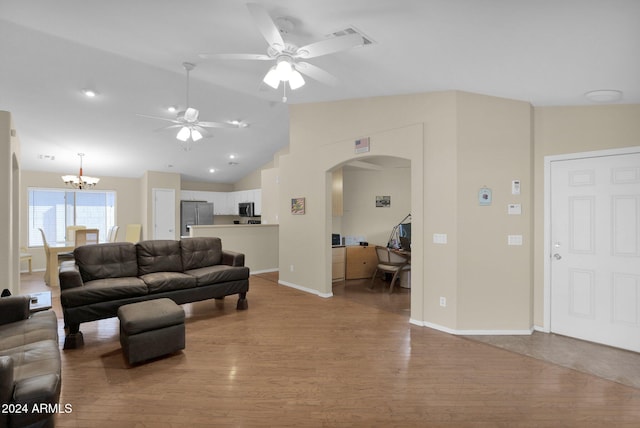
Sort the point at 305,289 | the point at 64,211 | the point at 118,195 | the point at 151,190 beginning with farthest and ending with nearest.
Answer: the point at 118,195 < the point at 151,190 < the point at 64,211 < the point at 305,289

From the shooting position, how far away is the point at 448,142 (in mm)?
3510

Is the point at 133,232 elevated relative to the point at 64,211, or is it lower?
lower

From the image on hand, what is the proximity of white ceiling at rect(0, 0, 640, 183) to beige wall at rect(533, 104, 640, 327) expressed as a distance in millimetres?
151

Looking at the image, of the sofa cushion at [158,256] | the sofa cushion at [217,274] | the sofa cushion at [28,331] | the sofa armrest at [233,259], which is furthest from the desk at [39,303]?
the sofa armrest at [233,259]

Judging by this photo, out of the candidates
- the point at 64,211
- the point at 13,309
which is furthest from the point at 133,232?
the point at 13,309

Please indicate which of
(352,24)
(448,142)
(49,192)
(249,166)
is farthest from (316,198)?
(49,192)

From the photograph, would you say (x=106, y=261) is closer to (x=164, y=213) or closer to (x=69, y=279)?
(x=69, y=279)

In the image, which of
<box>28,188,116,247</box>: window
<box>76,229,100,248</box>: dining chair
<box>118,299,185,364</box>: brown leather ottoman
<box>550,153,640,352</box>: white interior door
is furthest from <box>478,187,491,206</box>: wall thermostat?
<box>28,188,116,247</box>: window

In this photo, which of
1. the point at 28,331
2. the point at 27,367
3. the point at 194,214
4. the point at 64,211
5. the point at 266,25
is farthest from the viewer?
the point at 194,214

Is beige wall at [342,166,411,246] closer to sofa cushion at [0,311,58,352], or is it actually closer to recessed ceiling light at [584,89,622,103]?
recessed ceiling light at [584,89,622,103]

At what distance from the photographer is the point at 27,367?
5.82 feet

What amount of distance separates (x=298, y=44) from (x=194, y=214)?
7.23m

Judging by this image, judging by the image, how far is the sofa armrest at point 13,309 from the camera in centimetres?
242

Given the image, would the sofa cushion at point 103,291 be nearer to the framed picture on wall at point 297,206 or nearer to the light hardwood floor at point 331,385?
the light hardwood floor at point 331,385
